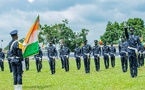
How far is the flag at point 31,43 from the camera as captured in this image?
15.9 m

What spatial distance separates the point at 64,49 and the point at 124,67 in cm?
646

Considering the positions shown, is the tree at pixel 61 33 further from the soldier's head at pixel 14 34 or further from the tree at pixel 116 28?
the soldier's head at pixel 14 34

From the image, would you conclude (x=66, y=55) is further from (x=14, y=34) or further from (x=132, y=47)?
(x=14, y=34)

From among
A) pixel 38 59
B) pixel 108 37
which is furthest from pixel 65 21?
pixel 38 59

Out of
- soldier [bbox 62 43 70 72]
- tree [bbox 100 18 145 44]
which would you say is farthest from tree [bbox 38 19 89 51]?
soldier [bbox 62 43 70 72]

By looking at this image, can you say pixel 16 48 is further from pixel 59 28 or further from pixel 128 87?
pixel 59 28

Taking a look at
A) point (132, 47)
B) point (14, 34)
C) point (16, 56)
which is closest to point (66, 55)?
point (132, 47)

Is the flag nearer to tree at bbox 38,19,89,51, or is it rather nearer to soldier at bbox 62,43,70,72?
soldier at bbox 62,43,70,72

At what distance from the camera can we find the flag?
15922mm

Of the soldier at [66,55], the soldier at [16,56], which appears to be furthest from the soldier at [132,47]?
the soldier at [66,55]

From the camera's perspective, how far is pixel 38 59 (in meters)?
29.5

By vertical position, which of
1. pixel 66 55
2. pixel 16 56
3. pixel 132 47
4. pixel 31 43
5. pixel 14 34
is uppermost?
pixel 14 34

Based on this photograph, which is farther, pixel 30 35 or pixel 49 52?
pixel 49 52

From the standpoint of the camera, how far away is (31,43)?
1614 centimetres
